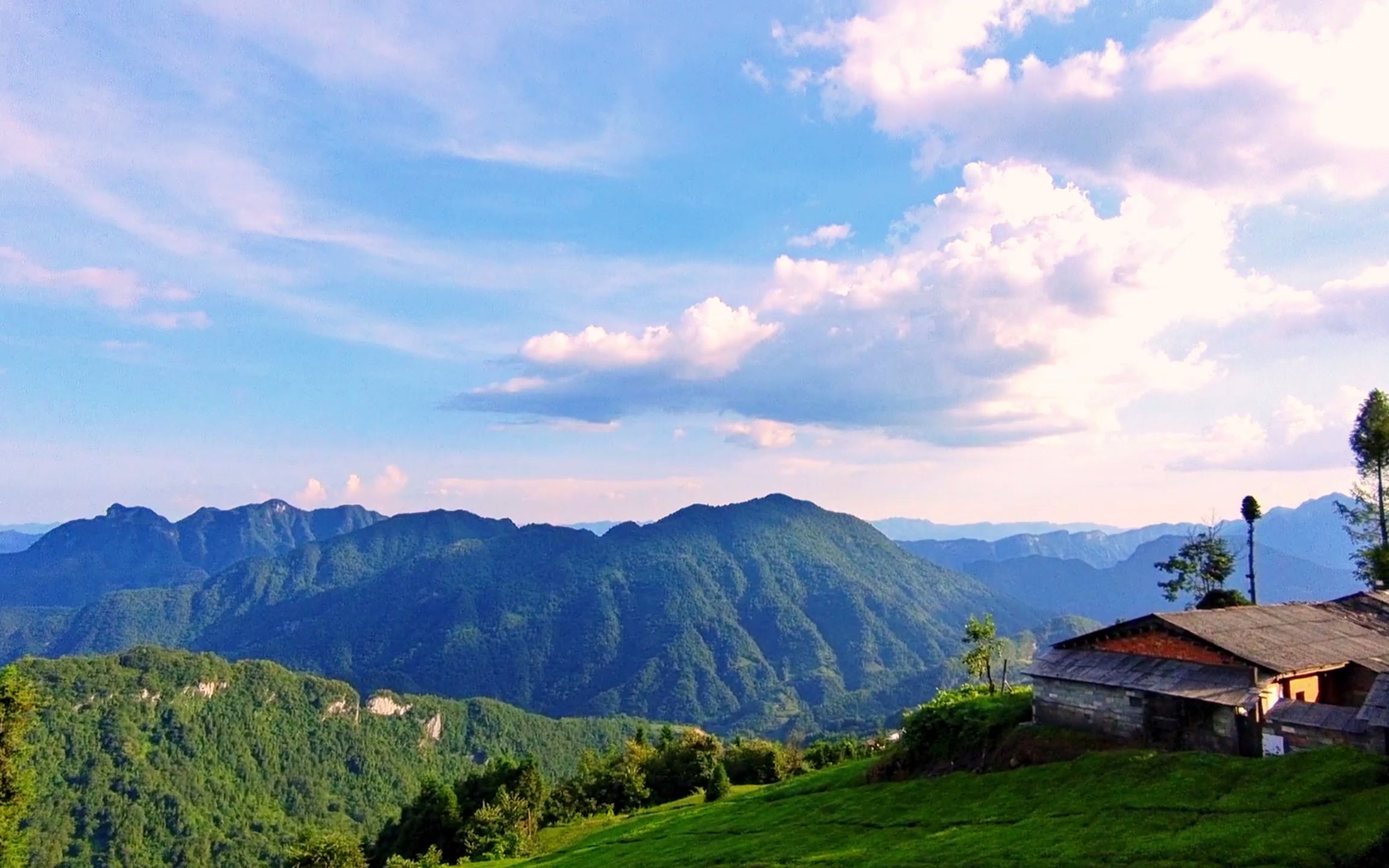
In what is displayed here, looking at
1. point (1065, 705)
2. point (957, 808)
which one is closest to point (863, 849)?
point (957, 808)

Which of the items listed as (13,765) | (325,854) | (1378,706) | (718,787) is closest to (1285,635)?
(1378,706)

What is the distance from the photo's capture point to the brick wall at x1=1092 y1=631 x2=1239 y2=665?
101 feet

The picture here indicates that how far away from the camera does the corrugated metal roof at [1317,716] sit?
25.3m

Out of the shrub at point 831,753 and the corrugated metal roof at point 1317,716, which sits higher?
the corrugated metal roof at point 1317,716

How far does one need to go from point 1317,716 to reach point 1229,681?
3045 mm

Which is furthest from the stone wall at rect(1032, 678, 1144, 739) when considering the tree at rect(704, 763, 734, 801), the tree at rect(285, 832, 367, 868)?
the tree at rect(285, 832, 367, 868)

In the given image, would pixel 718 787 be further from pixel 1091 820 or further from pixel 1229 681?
pixel 1091 820

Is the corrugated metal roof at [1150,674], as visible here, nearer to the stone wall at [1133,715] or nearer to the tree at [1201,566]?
the stone wall at [1133,715]

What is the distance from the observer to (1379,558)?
5162cm

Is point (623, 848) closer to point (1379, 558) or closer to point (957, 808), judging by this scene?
point (957, 808)

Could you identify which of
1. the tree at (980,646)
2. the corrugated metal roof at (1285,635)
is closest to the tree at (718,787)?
the tree at (980,646)

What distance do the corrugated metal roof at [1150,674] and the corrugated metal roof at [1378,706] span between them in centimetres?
363

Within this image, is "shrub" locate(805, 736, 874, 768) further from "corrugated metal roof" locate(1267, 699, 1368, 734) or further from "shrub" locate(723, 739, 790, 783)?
"corrugated metal roof" locate(1267, 699, 1368, 734)

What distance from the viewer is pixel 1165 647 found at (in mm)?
33000
